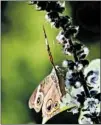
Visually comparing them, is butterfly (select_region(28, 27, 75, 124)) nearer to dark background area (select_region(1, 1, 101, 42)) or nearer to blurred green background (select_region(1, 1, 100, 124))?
blurred green background (select_region(1, 1, 100, 124))

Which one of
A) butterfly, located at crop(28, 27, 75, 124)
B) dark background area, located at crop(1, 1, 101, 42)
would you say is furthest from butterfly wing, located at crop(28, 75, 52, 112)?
dark background area, located at crop(1, 1, 101, 42)

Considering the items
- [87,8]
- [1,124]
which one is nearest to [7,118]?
[1,124]

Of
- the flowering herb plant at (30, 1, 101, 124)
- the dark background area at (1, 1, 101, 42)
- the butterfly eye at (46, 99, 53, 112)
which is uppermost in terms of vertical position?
the dark background area at (1, 1, 101, 42)

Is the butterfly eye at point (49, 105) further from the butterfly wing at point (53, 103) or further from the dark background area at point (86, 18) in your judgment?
the dark background area at point (86, 18)

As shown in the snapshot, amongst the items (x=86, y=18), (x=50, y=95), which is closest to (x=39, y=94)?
(x=50, y=95)

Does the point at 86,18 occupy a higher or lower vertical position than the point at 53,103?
higher

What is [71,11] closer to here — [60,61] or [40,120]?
[60,61]

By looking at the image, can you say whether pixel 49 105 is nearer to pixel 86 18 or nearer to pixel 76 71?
pixel 76 71
